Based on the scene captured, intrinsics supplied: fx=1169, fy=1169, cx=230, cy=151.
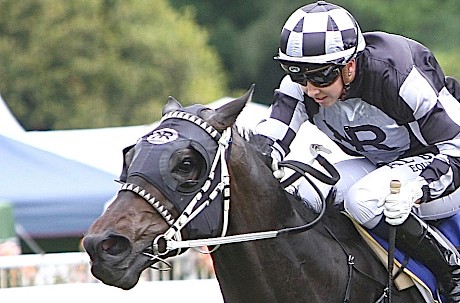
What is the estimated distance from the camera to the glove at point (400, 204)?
13.9ft

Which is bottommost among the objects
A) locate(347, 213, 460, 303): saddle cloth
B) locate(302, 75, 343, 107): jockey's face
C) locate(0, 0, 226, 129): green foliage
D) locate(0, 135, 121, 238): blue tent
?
locate(0, 0, 226, 129): green foliage

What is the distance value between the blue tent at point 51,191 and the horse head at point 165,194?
840 cm

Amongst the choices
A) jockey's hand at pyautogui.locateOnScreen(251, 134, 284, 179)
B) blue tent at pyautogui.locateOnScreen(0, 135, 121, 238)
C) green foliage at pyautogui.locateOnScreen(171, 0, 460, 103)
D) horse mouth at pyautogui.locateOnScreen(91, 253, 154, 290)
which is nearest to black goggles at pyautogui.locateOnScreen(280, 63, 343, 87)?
jockey's hand at pyautogui.locateOnScreen(251, 134, 284, 179)

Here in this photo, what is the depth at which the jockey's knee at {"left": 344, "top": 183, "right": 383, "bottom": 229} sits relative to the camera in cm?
431

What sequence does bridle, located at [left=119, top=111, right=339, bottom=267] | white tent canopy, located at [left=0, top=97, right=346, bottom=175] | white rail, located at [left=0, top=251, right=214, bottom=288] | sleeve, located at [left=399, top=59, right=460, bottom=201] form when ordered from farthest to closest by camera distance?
white tent canopy, located at [left=0, top=97, right=346, bottom=175]
white rail, located at [left=0, top=251, right=214, bottom=288]
sleeve, located at [left=399, top=59, right=460, bottom=201]
bridle, located at [left=119, top=111, right=339, bottom=267]

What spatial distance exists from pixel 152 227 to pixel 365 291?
3.60ft

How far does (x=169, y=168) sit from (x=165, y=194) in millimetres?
85

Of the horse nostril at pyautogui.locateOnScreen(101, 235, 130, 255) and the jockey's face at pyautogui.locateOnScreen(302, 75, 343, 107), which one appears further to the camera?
the jockey's face at pyautogui.locateOnScreen(302, 75, 343, 107)

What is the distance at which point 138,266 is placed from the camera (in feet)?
12.2

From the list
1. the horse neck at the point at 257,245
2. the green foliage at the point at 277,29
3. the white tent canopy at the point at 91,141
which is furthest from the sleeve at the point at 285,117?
the green foliage at the point at 277,29

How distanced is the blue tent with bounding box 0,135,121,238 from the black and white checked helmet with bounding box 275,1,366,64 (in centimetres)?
811

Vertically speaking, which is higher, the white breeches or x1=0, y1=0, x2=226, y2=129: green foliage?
the white breeches

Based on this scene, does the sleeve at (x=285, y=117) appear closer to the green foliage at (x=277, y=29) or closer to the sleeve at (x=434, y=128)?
the sleeve at (x=434, y=128)

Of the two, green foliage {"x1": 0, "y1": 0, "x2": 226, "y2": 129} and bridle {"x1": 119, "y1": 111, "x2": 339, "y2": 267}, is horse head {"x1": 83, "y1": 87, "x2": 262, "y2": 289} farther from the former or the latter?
green foliage {"x1": 0, "y1": 0, "x2": 226, "y2": 129}
